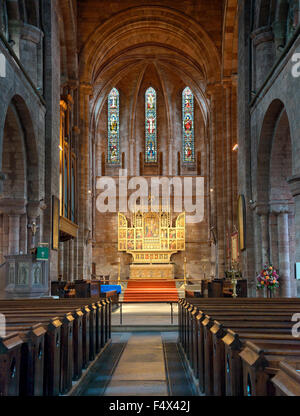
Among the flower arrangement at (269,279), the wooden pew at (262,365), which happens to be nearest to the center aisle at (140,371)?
the wooden pew at (262,365)

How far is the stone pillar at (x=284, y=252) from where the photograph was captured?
12500mm

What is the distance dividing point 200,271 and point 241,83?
14490 mm

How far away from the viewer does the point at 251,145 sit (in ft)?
46.6

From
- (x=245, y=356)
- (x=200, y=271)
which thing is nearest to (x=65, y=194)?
(x=200, y=271)

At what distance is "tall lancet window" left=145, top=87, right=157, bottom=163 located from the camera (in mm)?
29577

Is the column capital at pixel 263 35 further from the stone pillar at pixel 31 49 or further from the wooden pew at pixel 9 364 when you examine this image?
the wooden pew at pixel 9 364

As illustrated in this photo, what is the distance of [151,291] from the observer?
20.4 m

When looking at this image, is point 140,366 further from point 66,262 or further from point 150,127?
point 150,127

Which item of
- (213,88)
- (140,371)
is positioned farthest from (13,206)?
(213,88)

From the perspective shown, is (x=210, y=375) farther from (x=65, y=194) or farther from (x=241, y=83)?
(x=65, y=194)

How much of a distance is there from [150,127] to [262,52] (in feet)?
53.0

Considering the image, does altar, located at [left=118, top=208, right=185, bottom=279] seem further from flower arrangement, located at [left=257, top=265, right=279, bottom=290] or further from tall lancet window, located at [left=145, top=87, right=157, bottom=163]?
flower arrangement, located at [left=257, top=265, right=279, bottom=290]

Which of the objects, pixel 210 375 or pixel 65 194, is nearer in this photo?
pixel 210 375
